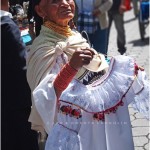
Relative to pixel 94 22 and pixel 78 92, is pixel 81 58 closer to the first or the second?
pixel 78 92

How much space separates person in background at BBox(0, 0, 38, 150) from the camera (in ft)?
6.70

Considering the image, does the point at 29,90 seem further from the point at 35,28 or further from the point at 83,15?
the point at 83,15

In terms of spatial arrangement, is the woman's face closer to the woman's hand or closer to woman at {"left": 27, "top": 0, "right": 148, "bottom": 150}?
woman at {"left": 27, "top": 0, "right": 148, "bottom": 150}

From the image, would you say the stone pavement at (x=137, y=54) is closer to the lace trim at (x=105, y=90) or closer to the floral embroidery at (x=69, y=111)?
the lace trim at (x=105, y=90)

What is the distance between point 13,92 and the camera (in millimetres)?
2137

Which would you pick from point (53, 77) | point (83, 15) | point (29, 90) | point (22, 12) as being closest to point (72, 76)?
point (53, 77)

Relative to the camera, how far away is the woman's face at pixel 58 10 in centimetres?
236

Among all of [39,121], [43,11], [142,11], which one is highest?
[43,11]

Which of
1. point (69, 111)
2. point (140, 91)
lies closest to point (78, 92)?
point (69, 111)

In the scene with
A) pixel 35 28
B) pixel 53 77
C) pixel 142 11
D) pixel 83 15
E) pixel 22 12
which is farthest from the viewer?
pixel 142 11

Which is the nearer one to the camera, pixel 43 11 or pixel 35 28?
pixel 43 11

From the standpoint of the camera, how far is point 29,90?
90.8 inches

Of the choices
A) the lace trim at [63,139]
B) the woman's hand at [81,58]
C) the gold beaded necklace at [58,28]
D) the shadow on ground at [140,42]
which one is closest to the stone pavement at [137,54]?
the shadow on ground at [140,42]

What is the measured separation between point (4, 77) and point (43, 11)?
553 millimetres
